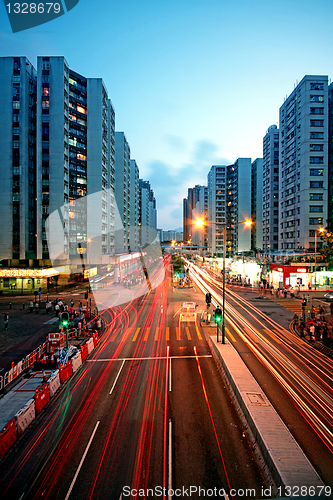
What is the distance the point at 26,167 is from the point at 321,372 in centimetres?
5444

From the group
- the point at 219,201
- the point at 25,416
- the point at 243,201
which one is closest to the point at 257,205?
the point at 243,201

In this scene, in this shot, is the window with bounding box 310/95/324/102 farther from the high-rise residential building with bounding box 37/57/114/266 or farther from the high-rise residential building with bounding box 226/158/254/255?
the high-rise residential building with bounding box 37/57/114/266

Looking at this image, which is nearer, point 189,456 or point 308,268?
point 189,456


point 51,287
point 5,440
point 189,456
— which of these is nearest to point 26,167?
point 51,287

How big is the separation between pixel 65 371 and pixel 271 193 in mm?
72073

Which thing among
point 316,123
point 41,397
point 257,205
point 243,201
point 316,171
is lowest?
point 41,397

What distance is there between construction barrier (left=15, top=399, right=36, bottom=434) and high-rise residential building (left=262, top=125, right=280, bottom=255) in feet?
222

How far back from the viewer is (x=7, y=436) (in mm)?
7805

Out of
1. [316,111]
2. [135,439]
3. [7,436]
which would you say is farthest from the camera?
[316,111]

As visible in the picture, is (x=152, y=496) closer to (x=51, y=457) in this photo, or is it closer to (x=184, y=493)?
(x=184, y=493)

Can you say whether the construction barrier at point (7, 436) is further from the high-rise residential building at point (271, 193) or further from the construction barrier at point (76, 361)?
the high-rise residential building at point (271, 193)

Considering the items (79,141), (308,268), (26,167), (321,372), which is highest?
(79,141)

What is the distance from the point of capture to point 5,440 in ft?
25.3

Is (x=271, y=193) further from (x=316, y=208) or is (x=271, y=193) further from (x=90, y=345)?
(x=90, y=345)
